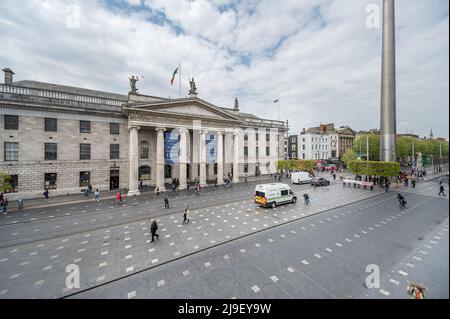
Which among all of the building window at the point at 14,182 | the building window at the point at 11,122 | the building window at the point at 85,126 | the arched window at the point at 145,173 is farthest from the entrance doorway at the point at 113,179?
the building window at the point at 11,122

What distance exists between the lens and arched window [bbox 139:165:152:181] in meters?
31.3

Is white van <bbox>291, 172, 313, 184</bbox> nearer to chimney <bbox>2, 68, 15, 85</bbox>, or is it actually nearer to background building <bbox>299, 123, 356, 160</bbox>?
background building <bbox>299, 123, 356, 160</bbox>

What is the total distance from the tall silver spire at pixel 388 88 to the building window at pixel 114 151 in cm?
4355

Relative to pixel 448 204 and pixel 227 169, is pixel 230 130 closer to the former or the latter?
pixel 227 169

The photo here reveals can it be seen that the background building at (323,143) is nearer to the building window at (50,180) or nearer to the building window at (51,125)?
the building window at (51,125)

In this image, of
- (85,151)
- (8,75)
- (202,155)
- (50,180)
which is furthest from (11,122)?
(202,155)

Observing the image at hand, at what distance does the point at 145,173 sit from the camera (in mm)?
31703

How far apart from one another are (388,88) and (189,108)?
32980 millimetres

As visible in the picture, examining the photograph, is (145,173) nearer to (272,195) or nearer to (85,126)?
(85,126)

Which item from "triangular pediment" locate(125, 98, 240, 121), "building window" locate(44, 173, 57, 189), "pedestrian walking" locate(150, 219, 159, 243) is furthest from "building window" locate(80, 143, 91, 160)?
"pedestrian walking" locate(150, 219, 159, 243)

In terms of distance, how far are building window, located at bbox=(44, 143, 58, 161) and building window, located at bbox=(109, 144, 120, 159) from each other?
6088 millimetres
